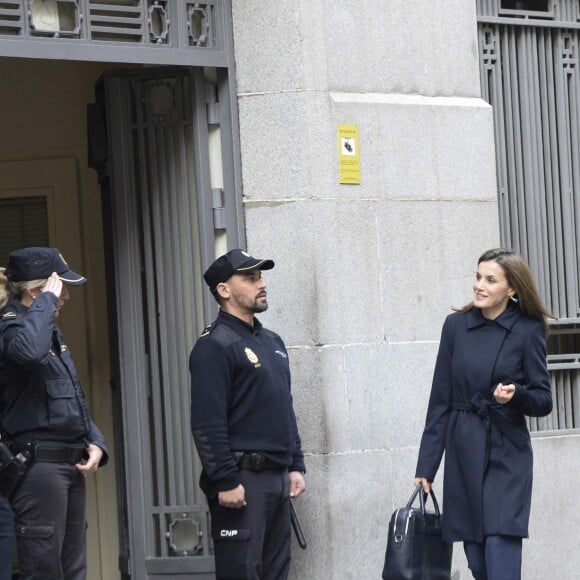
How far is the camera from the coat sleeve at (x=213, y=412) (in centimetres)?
646

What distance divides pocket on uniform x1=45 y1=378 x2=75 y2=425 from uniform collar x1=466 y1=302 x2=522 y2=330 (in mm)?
1859

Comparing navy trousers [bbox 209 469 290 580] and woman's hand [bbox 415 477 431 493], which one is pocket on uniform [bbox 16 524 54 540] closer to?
navy trousers [bbox 209 469 290 580]

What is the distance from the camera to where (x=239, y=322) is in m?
6.75

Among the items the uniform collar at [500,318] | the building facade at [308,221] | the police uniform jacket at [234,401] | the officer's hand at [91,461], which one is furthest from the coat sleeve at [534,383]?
the officer's hand at [91,461]

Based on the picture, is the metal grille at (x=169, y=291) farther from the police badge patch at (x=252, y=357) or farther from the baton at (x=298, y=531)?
the police badge patch at (x=252, y=357)

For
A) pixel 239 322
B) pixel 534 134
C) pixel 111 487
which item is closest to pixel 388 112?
pixel 534 134

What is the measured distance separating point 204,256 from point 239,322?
3.42ft

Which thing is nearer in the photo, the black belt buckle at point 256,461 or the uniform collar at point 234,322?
the black belt buckle at point 256,461

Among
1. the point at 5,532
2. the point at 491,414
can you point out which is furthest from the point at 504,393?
the point at 5,532

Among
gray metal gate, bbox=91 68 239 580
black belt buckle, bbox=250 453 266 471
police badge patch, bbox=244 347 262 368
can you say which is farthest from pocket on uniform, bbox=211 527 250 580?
gray metal gate, bbox=91 68 239 580

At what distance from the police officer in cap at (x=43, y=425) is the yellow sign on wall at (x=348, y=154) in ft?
6.09

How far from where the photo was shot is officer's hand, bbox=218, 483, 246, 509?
6.46 meters

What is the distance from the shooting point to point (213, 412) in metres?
6.46

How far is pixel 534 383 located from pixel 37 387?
221cm
